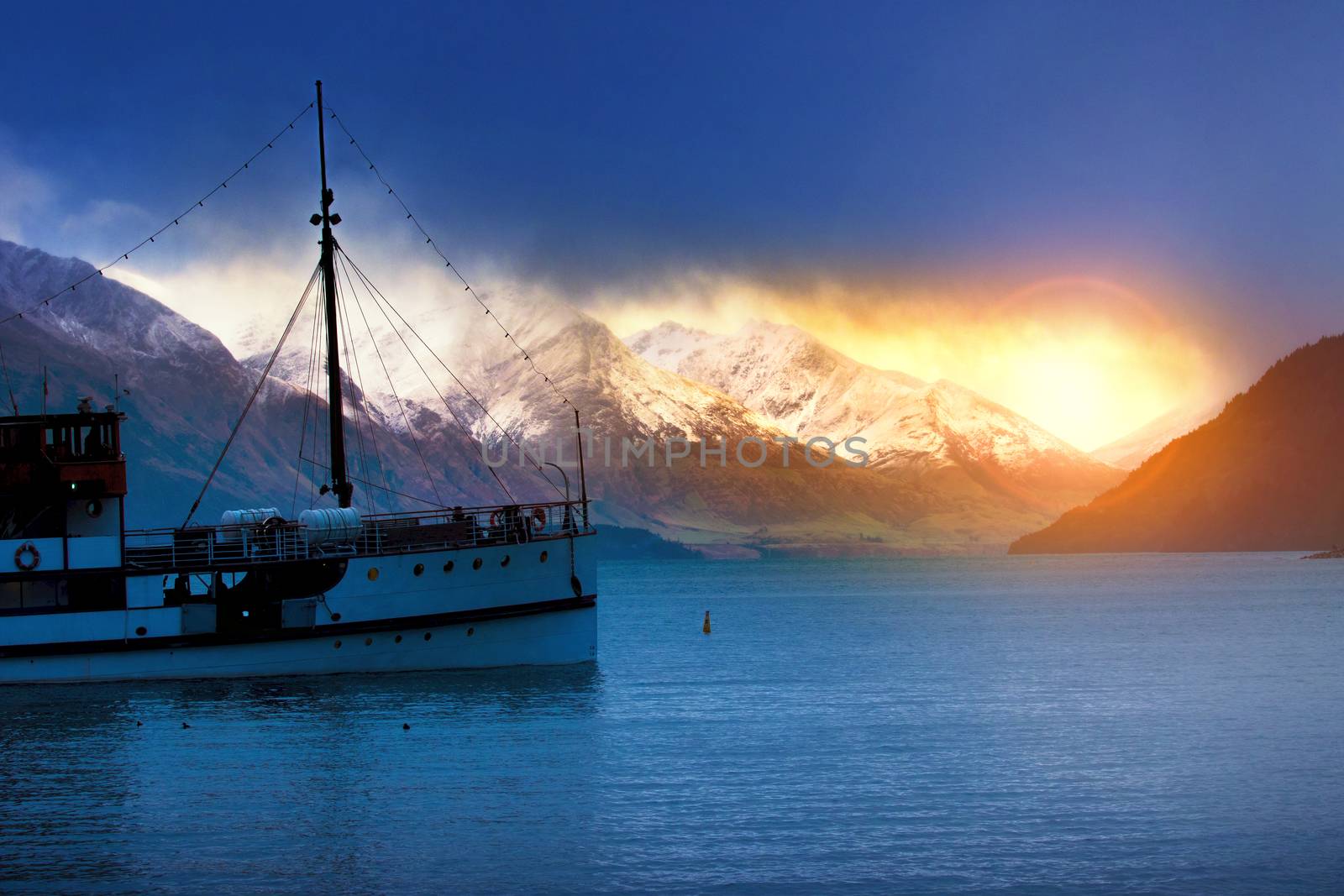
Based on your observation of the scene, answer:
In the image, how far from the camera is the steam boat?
44.7m

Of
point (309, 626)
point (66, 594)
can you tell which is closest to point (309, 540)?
point (309, 626)

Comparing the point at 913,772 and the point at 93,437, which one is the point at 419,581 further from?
the point at 913,772

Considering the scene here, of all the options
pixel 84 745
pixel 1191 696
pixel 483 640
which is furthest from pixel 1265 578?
pixel 84 745

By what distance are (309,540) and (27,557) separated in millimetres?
8319

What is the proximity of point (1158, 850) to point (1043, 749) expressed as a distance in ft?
38.1

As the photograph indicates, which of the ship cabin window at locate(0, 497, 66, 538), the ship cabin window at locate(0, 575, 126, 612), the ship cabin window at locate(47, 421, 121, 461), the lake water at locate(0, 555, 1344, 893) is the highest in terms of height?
the ship cabin window at locate(47, 421, 121, 461)

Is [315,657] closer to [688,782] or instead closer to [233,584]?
[233,584]

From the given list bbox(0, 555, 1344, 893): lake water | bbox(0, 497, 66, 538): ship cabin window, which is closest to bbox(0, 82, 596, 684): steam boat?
bbox(0, 497, 66, 538): ship cabin window

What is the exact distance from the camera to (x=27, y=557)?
44.1 meters

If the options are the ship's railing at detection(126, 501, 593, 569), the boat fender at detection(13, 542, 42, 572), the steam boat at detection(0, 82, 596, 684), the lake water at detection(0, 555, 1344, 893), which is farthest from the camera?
the ship's railing at detection(126, 501, 593, 569)

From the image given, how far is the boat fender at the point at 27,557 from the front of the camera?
144ft

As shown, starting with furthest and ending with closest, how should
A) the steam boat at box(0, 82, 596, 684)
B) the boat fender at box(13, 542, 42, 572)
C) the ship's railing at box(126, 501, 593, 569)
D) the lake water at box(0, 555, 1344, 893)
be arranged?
the ship's railing at box(126, 501, 593, 569)
the steam boat at box(0, 82, 596, 684)
the boat fender at box(13, 542, 42, 572)
the lake water at box(0, 555, 1344, 893)

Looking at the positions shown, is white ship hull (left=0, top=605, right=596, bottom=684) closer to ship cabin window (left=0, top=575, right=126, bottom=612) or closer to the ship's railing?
ship cabin window (left=0, top=575, right=126, bottom=612)

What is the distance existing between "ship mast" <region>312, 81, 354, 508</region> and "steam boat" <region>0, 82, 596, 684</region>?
4.03 m
